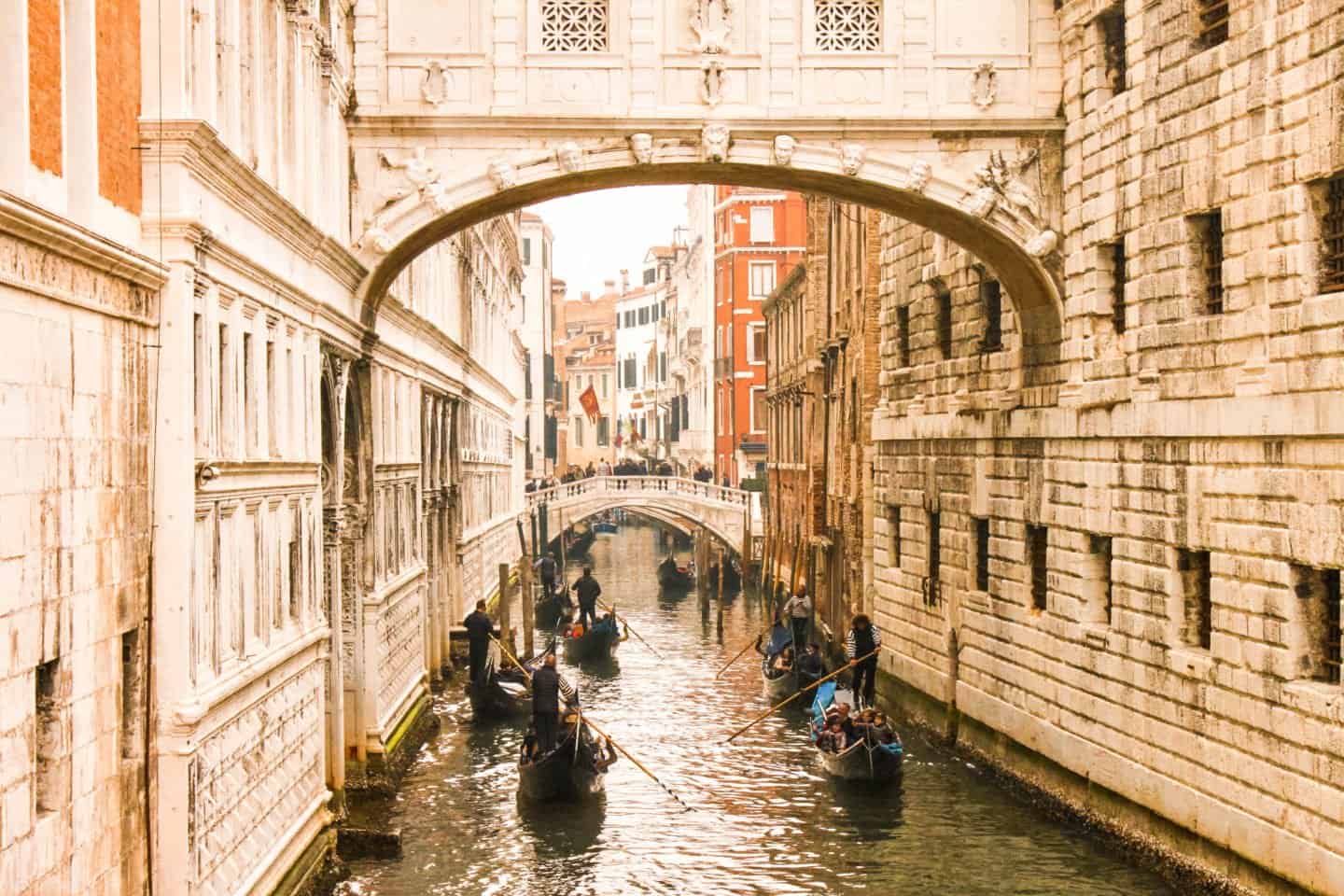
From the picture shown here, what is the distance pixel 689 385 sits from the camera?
215 ft

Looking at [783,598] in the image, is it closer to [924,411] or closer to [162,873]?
[924,411]

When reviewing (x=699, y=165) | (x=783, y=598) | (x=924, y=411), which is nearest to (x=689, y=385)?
(x=783, y=598)

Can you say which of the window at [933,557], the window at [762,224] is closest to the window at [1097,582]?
the window at [933,557]

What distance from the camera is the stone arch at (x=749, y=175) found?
49.4 ft

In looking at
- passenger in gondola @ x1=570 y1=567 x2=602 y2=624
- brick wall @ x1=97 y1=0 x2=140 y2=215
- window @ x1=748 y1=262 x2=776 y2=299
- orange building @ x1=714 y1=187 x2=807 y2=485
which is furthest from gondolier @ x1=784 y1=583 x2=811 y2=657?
window @ x1=748 y1=262 x2=776 y2=299

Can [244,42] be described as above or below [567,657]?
above

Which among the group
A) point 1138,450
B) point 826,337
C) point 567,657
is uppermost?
point 826,337

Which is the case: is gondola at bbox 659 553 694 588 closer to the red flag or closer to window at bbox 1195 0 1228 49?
the red flag

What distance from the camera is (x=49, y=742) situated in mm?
7625

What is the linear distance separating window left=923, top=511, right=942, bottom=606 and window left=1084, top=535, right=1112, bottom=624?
14.8 feet

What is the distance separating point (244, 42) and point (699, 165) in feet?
15.9

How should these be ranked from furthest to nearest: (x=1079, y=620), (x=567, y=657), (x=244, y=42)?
(x=567, y=657) < (x=1079, y=620) < (x=244, y=42)

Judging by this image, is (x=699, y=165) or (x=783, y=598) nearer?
(x=699, y=165)

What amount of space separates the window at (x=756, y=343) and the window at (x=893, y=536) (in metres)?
33.3
